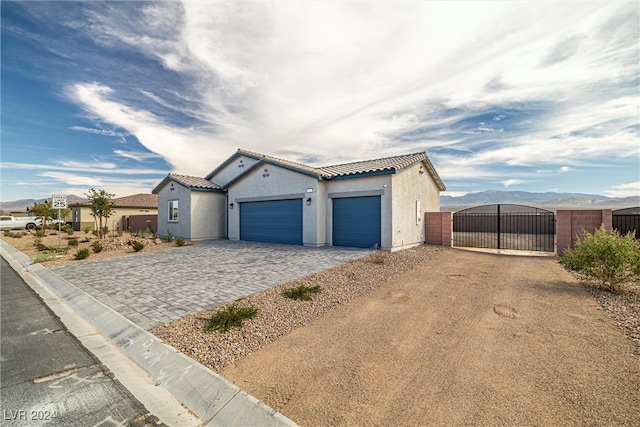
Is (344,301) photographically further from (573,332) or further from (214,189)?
(214,189)

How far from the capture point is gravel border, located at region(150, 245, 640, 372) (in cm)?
411

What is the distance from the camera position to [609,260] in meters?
6.66

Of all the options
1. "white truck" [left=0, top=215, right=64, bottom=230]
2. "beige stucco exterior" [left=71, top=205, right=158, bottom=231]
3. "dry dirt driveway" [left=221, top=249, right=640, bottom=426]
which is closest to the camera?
"dry dirt driveway" [left=221, top=249, right=640, bottom=426]

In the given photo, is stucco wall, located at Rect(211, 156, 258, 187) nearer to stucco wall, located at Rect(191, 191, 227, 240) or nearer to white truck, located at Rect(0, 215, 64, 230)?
stucco wall, located at Rect(191, 191, 227, 240)

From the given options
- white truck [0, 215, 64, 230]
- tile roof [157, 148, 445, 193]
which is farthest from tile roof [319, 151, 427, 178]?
white truck [0, 215, 64, 230]

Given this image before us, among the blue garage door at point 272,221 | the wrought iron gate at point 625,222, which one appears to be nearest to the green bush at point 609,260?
the wrought iron gate at point 625,222

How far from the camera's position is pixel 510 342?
4.21 m

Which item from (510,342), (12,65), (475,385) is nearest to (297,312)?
(475,385)

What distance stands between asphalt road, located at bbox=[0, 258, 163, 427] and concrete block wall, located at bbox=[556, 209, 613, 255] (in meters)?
15.2

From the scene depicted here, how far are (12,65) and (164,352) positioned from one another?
15128 millimetres

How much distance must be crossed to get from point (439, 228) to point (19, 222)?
1795 inches

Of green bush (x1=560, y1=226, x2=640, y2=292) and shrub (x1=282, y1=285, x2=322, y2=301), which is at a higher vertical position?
green bush (x1=560, y1=226, x2=640, y2=292)

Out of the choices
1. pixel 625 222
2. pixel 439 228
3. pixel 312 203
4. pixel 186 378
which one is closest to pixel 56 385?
pixel 186 378

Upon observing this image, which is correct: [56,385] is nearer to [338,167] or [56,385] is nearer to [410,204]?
[410,204]
